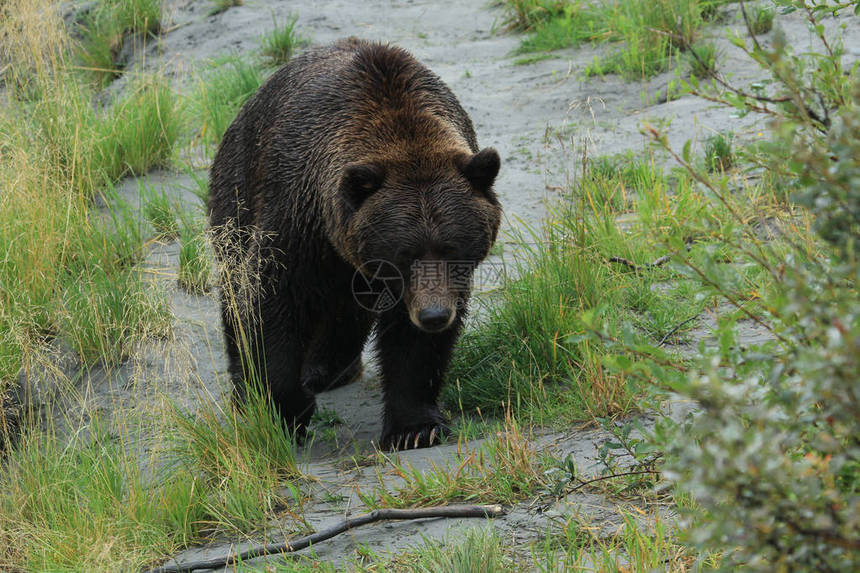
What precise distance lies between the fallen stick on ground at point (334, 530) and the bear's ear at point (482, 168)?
1624 mm

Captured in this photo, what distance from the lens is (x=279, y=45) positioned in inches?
360

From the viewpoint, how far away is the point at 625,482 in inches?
137

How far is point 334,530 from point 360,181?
1.61m

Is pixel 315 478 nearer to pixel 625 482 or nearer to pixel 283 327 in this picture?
pixel 283 327

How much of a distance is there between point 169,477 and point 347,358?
2152 millimetres

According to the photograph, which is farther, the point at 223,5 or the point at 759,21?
the point at 223,5

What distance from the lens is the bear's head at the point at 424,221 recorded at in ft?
14.4

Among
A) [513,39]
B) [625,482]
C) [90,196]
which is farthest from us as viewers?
[513,39]

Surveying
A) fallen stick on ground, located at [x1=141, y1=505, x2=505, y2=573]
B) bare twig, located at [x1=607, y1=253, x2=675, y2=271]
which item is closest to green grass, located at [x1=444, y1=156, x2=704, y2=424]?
bare twig, located at [x1=607, y1=253, x2=675, y2=271]

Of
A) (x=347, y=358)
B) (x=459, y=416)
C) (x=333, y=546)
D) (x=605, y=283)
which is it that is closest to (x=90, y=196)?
(x=347, y=358)

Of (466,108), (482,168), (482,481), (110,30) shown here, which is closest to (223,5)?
(110,30)

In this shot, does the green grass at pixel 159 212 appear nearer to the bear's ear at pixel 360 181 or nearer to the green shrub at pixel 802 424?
the bear's ear at pixel 360 181

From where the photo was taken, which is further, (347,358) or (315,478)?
(347,358)

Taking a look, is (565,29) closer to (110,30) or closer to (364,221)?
(110,30)
